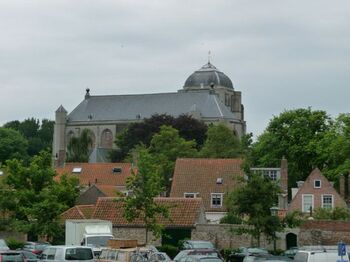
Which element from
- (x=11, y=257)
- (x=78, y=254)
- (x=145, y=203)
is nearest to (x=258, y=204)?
(x=145, y=203)

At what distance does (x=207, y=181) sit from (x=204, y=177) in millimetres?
527

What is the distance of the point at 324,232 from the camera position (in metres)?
58.1

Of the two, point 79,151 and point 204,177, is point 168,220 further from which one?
point 79,151

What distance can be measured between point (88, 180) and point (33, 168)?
4017 centimetres

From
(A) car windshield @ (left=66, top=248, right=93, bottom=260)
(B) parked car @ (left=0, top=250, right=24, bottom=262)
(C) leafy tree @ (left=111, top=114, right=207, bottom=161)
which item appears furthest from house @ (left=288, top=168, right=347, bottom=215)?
(C) leafy tree @ (left=111, top=114, right=207, bottom=161)

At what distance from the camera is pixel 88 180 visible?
350 ft

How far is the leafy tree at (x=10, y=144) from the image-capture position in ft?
564

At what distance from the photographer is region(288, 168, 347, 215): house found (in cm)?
8256

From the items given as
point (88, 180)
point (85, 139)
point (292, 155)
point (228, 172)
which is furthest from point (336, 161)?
point (85, 139)

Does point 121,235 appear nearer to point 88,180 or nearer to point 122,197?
point 122,197

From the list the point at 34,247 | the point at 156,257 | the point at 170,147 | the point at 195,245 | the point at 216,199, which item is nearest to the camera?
the point at 156,257

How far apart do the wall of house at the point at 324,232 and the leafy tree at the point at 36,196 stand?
1666cm

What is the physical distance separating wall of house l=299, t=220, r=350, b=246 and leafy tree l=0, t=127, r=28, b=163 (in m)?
116

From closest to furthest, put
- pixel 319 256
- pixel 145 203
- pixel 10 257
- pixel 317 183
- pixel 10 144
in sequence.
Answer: pixel 319 256 → pixel 10 257 → pixel 145 203 → pixel 317 183 → pixel 10 144
